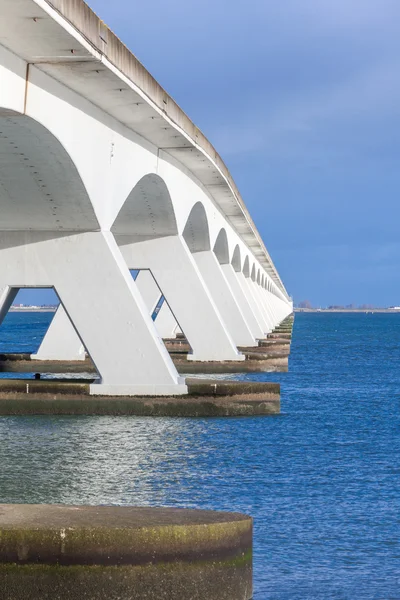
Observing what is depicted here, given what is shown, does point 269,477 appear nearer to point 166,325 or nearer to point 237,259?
point 166,325

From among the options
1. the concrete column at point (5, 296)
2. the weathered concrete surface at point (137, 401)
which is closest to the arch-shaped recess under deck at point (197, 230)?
the concrete column at point (5, 296)

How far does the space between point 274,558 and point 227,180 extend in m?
28.7

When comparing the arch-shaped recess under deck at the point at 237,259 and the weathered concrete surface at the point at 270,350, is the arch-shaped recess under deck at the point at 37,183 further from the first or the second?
the arch-shaped recess under deck at the point at 237,259

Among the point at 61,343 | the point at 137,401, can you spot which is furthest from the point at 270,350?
the point at 137,401

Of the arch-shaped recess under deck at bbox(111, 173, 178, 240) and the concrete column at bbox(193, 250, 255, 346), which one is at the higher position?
the arch-shaped recess under deck at bbox(111, 173, 178, 240)

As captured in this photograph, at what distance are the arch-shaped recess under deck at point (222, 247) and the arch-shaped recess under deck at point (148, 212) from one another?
14.1 meters

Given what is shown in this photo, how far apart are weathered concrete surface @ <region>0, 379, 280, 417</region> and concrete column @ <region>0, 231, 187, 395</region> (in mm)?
403

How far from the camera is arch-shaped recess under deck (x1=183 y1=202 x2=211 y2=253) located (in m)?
39.9

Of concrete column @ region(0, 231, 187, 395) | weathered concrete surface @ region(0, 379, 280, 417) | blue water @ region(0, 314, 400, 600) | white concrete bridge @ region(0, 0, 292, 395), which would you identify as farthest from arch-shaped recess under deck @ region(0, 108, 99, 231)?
blue water @ region(0, 314, 400, 600)

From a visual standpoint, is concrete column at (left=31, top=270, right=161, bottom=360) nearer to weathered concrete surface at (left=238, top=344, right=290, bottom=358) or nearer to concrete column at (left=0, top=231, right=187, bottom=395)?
weathered concrete surface at (left=238, top=344, right=290, bottom=358)

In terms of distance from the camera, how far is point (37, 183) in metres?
21.8

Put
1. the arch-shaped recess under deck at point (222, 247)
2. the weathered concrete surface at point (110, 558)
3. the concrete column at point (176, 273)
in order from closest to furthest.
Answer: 1. the weathered concrete surface at point (110, 558)
2. the concrete column at point (176, 273)
3. the arch-shaped recess under deck at point (222, 247)

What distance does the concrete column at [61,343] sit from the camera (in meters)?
43.6

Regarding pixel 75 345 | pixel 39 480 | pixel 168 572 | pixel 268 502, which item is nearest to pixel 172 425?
pixel 39 480
